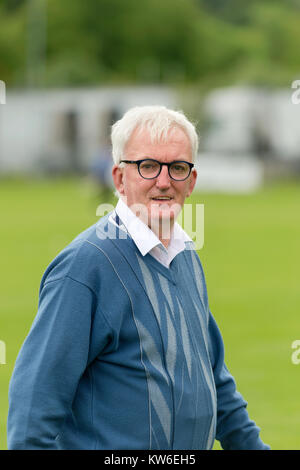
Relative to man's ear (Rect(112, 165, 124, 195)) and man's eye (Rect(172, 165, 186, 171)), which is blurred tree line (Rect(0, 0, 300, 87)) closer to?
man's ear (Rect(112, 165, 124, 195))

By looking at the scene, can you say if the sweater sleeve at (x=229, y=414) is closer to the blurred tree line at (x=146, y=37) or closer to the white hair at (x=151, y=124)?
the white hair at (x=151, y=124)

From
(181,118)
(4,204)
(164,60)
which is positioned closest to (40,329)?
(181,118)

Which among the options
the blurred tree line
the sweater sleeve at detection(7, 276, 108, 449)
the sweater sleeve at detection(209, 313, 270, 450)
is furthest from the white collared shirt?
the blurred tree line

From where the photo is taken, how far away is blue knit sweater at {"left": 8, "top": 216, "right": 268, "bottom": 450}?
8.21 feet

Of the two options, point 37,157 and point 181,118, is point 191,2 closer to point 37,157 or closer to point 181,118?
point 37,157

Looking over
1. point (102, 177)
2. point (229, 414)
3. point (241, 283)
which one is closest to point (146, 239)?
point (229, 414)

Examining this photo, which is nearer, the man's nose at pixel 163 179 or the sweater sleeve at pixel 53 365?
the sweater sleeve at pixel 53 365

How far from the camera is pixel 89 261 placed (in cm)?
257

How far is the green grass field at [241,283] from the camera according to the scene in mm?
6848

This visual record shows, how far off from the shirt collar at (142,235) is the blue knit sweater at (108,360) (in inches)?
1.1

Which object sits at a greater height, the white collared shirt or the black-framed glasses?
the black-framed glasses

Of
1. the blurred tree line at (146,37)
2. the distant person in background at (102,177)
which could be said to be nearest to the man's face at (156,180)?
the distant person in background at (102,177)

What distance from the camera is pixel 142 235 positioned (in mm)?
2701
